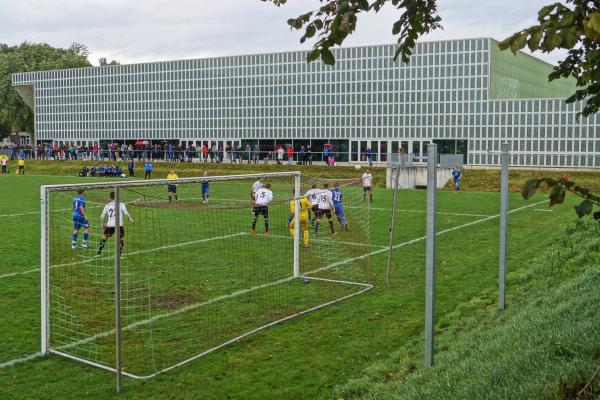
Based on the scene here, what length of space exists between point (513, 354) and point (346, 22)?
3.37m

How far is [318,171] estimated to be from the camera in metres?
46.9

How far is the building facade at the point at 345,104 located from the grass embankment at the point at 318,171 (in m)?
3.72

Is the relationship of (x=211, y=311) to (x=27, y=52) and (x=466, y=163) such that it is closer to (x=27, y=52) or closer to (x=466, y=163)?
(x=466, y=163)

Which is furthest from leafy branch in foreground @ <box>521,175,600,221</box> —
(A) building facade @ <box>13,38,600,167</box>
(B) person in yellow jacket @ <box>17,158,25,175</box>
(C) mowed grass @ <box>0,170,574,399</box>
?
(B) person in yellow jacket @ <box>17,158,25,175</box>

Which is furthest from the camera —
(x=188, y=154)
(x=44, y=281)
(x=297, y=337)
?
(x=188, y=154)

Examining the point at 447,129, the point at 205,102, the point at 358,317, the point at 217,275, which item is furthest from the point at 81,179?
the point at 358,317

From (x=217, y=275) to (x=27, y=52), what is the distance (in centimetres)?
8048

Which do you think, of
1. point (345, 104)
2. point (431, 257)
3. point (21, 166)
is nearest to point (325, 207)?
point (431, 257)

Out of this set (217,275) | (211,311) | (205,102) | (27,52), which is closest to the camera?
(211,311)

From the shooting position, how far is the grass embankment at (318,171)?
3878cm

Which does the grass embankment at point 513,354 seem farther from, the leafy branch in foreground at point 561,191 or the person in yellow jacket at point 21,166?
the person in yellow jacket at point 21,166

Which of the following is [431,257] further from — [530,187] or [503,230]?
[530,187]

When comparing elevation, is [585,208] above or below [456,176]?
above

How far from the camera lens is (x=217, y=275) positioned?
1312 centimetres
